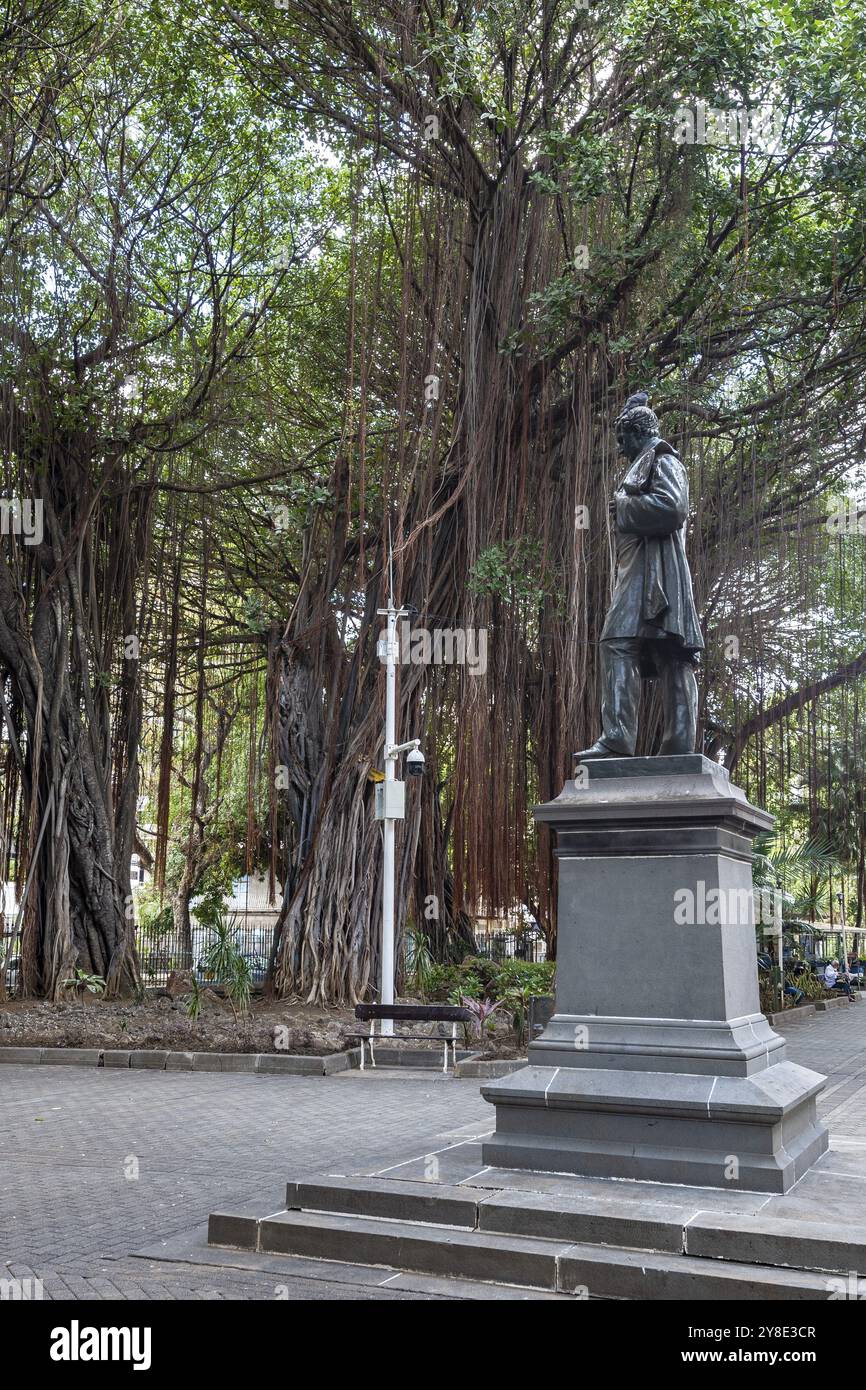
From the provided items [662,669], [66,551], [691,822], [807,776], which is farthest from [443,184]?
[807,776]

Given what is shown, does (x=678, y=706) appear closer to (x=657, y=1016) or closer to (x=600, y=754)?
(x=600, y=754)

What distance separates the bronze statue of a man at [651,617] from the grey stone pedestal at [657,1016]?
273mm

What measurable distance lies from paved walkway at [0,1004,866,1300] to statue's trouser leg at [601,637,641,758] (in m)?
2.08

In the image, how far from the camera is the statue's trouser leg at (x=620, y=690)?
5.43m

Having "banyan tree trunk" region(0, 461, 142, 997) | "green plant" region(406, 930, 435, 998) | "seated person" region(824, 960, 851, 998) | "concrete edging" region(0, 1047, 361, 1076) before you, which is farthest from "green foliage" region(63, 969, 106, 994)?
"seated person" region(824, 960, 851, 998)

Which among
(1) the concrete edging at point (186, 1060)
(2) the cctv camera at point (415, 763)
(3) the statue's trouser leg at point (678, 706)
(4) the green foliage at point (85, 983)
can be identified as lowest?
(1) the concrete edging at point (186, 1060)

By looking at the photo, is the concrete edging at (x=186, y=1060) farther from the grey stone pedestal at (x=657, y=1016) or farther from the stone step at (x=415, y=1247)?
the stone step at (x=415, y=1247)

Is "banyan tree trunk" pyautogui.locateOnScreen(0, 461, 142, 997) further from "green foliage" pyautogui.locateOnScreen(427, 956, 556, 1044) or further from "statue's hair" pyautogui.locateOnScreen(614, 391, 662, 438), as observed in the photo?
"statue's hair" pyautogui.locateOnScreen(614, 391, 662, 438)

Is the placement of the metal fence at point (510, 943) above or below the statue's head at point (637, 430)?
below

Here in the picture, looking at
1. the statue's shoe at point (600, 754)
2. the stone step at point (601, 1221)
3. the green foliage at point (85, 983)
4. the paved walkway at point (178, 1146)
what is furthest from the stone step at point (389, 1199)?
the green foliage at point (85, 983)

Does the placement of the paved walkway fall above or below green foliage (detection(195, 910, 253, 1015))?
below

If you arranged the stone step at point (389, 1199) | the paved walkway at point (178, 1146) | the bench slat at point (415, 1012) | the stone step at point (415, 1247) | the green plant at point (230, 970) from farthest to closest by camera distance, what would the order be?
the green plant at point (230, 970) → the bench slat at point (415, 1012) → the stone step at point (389, 1199) → the paved walkway at point (178, 1146) → the stone step at point (415, 1247)

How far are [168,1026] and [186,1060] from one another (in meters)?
1.01

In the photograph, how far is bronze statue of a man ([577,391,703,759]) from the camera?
5.40m
